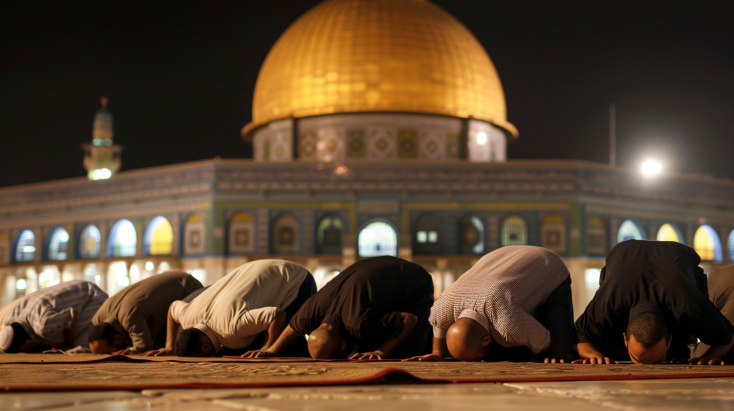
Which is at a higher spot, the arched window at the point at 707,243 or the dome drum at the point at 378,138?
the dome drum at the point at 378,138

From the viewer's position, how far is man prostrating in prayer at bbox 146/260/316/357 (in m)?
6.25

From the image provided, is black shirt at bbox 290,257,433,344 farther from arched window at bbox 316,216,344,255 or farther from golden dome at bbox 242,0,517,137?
golden dome at bbox 242,0,517,137

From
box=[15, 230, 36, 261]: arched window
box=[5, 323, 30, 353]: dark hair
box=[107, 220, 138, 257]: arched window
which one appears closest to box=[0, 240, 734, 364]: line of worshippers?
box=[5, 323, 30, 353]: dark hair

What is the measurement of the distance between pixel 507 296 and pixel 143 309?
3.33 m

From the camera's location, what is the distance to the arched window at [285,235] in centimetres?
2342

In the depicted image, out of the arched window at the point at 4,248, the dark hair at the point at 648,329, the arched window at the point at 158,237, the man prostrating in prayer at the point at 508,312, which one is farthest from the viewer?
the arched window at the point at 4,248

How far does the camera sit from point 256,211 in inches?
922

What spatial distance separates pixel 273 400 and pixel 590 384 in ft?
4.73

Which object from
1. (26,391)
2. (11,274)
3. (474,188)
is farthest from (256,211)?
(26,391)

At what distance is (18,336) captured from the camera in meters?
7.58

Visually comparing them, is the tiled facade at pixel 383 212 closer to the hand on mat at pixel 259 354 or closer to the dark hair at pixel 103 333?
the dark hair at pixel 103 333

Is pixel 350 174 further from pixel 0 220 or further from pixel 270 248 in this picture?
pixel 0 220

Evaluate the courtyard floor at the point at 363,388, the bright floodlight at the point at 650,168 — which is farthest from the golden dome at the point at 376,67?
the courtyard floor at the point at 363,388

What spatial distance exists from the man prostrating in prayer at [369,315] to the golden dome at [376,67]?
20.0 meters
